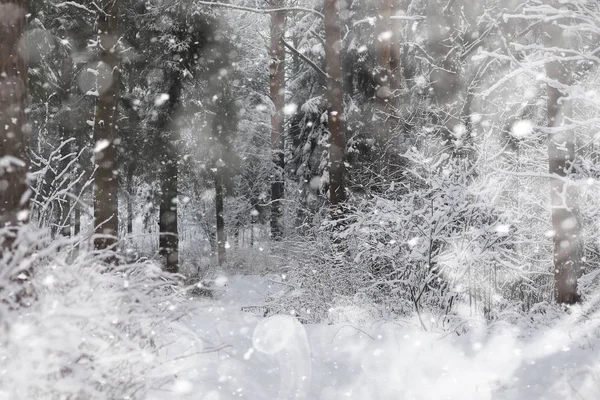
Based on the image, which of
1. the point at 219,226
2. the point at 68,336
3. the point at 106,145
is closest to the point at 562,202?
the point at 68,336

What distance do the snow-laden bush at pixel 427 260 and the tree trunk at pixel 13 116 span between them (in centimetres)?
445

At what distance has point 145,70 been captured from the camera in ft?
50.6

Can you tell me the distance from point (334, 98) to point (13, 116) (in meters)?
7.91

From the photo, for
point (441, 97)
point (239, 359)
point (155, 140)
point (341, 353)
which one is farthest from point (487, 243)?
point (155, 140)

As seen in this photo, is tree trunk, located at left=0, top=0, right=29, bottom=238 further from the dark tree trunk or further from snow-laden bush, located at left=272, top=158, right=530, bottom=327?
the dark tree trunk

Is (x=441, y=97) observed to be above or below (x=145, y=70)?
below

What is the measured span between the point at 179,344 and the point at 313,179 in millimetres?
14734

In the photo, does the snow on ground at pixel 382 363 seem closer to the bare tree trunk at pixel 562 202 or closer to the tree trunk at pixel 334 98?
the bare tree trunk at pixel 562 202

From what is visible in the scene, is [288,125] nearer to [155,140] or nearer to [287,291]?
[155,140]

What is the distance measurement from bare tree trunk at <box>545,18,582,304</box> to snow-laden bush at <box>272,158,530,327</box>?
1.87 feet

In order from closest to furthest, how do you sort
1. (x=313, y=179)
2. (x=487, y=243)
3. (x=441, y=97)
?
1. (x=487, y=243)
2. (x=441, y=97)
3. (x=313, y=179)

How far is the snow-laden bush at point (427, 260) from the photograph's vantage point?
23.2ft

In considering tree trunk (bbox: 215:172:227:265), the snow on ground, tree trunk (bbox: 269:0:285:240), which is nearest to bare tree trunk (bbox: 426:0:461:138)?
the snow on ground

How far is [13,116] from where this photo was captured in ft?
15.7
